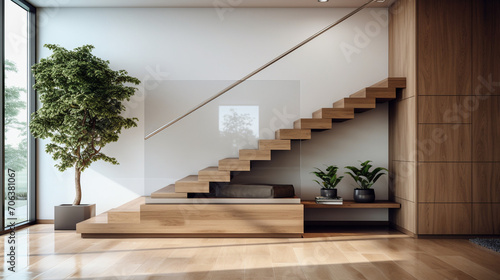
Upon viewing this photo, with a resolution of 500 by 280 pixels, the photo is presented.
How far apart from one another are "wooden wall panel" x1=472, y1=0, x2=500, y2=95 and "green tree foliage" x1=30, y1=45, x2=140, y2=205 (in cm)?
368

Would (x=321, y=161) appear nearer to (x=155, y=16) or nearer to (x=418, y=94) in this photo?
(x=418, y=94)

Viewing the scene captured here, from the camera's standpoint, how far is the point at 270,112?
4.71 m

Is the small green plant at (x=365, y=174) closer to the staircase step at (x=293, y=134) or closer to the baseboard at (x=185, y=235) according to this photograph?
the staircase step at (x=293, y=134)

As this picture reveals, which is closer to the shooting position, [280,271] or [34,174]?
[280,271]

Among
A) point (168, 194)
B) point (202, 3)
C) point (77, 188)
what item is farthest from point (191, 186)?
point (202, 3)

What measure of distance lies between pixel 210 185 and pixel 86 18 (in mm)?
2707

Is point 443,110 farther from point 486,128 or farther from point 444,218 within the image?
point 444,218

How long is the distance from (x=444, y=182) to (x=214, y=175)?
93.8 inches

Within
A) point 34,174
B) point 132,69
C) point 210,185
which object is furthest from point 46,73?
point 210,185

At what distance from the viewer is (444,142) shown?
179 inches

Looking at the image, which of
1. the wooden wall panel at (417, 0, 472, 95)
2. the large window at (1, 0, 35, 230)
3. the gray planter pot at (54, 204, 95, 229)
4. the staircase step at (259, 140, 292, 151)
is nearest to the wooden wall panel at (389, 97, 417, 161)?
the wooden wall panel at (417, 0, 472, 95)

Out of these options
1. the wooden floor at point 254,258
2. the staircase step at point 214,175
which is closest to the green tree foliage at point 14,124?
the wooden floor at point 254,258

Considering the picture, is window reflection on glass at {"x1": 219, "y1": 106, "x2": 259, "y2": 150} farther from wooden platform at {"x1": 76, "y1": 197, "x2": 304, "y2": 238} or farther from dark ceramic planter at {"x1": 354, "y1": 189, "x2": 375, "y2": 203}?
dark ceramic planter at {"x1": 354, "y1": 189, "x2": 375, "y2": 203}

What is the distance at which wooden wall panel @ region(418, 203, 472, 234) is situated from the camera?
179 inches
